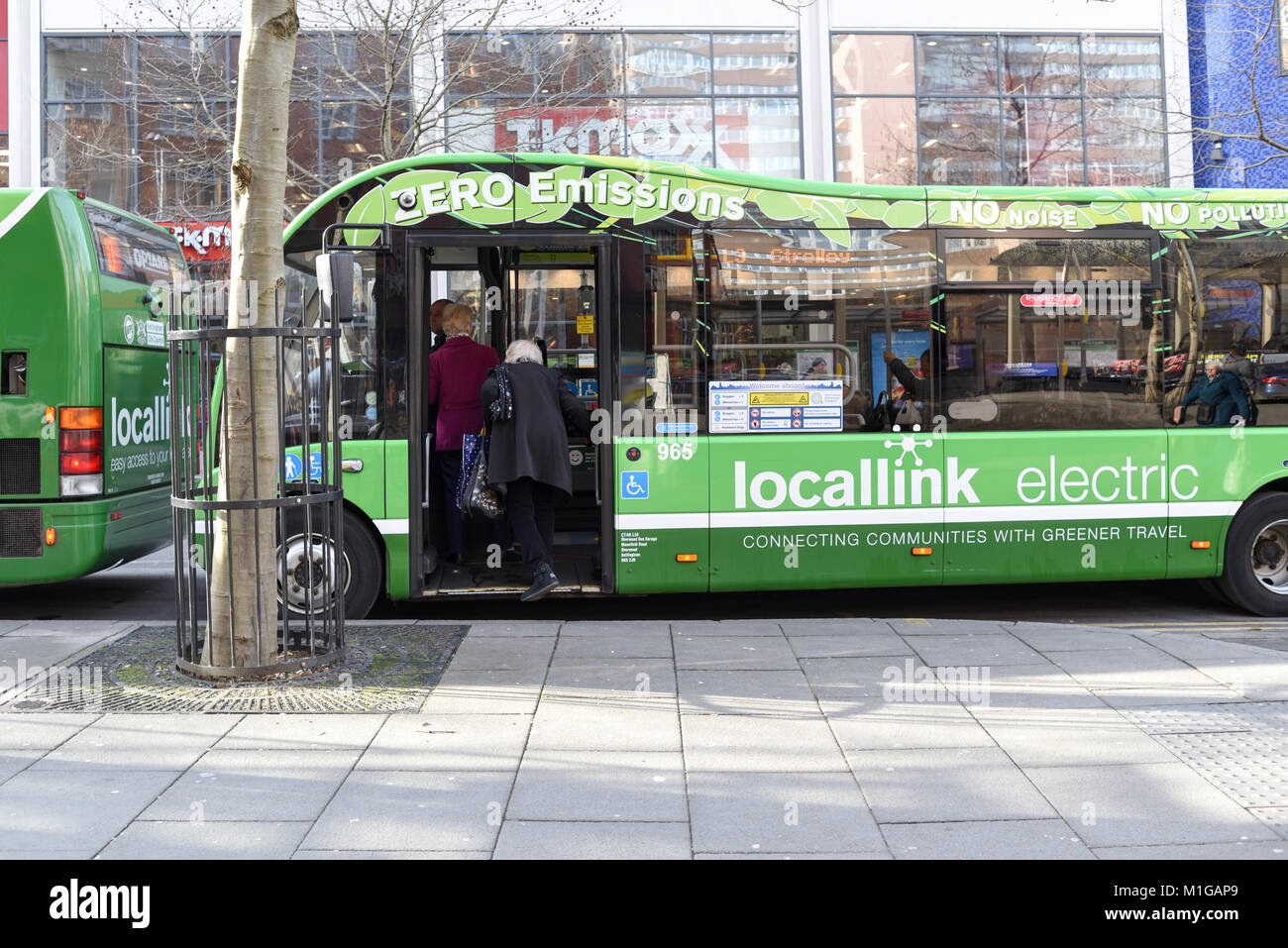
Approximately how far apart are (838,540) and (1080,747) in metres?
3.20

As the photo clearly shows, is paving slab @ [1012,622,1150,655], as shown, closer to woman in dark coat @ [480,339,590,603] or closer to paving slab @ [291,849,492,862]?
woman in dark coat @ [480,339,590,603]

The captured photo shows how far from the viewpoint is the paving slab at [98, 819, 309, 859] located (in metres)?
3.99

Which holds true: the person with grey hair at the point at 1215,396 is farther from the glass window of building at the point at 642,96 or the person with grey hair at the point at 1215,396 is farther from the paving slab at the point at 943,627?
the glass window of building at the point at 642,96

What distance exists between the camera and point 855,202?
27.4ft

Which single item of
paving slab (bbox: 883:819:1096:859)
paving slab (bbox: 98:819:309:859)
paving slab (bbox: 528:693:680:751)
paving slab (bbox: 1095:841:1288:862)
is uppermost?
paving slab (bbox: 528:693:680:751)

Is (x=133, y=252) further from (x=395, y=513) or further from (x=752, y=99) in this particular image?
(x=752, y=99)

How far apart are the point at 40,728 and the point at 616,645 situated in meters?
3.02

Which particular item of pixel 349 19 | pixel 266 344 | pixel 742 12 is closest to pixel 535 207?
pixel 266 344

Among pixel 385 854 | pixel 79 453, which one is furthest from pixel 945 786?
pixel 79 453

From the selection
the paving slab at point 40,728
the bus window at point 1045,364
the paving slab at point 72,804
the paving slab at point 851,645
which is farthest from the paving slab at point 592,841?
the bus window at point 1045,364

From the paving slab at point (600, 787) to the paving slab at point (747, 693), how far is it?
0.75 metres

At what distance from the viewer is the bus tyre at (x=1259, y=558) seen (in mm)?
8719

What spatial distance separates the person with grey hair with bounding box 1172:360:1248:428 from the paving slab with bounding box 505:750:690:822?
17.7 ft

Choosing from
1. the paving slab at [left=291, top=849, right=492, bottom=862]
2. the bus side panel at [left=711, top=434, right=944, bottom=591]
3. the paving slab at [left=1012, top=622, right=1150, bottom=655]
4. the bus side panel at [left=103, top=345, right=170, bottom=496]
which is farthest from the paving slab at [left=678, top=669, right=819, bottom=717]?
the bus side panel at [left=103, top=345, right=170, bottom=496]
